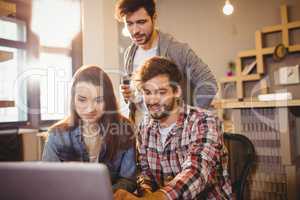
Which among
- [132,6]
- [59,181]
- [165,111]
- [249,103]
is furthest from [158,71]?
[59,181]

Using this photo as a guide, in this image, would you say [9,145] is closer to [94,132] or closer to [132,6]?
[94,132]

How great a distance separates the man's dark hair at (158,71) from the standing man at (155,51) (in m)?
0.04

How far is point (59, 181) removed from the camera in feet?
1.94

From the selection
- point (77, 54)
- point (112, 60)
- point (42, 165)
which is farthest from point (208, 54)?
point (42, 165)

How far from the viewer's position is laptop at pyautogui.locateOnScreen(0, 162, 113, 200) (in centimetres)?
56

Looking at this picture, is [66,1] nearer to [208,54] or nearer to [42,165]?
[208,54]

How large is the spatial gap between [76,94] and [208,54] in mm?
459

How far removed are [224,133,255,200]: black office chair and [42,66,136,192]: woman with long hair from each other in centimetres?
31

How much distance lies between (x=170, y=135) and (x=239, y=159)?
233 mm

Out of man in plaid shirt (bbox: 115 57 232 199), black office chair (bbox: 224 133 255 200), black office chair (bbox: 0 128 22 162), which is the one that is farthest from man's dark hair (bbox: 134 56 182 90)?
black office chair (bbox: 0 128 22 162)

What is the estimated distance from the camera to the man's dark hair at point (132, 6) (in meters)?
1.00

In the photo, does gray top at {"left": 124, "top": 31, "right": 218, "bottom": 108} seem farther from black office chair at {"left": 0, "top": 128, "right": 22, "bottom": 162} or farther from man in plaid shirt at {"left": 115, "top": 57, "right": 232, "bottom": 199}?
black office chair at {"left": 0, "top": 128, "right": 22, "bottom": 162}

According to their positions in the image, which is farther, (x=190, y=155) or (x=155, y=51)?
(x=155, y=51)

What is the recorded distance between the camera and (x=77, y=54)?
3.39 ft
